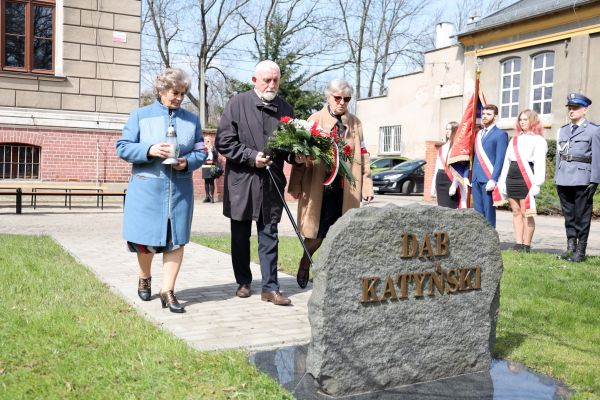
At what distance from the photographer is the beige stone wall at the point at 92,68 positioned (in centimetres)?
1563

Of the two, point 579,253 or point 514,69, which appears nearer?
point 579,253

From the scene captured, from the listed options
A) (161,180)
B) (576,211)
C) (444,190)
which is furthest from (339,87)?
(576,211)

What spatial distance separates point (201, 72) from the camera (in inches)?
1537

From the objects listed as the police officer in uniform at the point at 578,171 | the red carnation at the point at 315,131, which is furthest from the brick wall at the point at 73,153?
the red carnation at the point at 315,131

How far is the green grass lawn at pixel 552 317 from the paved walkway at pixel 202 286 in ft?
3.49

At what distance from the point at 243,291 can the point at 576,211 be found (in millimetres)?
4976

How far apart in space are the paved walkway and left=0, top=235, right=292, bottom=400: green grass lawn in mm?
281

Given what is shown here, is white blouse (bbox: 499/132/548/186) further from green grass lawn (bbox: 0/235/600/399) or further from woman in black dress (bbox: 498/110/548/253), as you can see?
green grass lawn (bbox: 0/235/600/399)

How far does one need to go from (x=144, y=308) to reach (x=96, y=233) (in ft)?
18.5

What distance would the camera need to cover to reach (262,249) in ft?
18.9

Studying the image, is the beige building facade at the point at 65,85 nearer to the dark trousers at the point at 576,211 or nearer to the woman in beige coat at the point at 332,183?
the dark trousers at the point at 576,211

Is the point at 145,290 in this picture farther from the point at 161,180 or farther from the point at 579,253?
the point at 579,253

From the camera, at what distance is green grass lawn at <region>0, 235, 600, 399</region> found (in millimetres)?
3623

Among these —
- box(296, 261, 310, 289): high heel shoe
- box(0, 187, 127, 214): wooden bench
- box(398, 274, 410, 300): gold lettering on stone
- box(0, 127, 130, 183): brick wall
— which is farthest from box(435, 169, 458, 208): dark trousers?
box(0, 127, 130, 183): brick wall
